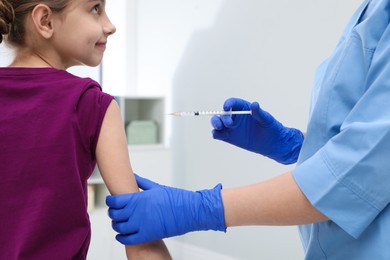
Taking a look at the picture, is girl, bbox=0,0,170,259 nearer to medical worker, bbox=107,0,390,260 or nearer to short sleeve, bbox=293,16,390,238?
medical worker, bbox=107,0,390,260

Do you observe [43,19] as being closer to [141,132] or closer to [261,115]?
[261,115]

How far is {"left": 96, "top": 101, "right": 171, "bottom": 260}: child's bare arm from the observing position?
91cm

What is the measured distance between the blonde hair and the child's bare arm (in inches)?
10.1

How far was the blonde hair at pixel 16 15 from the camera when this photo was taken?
0.91m

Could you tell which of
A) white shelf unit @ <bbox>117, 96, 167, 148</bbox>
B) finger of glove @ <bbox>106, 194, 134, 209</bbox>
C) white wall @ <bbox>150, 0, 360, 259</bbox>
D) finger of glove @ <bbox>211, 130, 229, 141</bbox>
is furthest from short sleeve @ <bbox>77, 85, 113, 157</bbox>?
white shelf unit @ <bbox>117, 96, 167, 148</bbox>

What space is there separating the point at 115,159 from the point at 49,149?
0.14m

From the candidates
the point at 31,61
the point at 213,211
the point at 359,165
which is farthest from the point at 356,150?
the point at 31,61

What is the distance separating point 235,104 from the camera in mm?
1392

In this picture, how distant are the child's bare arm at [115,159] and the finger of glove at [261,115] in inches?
18.6

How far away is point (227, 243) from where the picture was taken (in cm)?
287

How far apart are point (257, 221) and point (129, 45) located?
116 inches

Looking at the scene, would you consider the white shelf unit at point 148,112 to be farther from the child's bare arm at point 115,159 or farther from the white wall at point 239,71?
the child's bare arm at point 115,159

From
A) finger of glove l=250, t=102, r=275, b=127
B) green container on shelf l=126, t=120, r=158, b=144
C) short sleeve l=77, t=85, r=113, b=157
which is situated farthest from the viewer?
green container on shelf l=126, t=120, r=158, b=144

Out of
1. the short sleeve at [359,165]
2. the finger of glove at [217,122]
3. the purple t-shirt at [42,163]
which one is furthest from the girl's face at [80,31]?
the short sleeve at [359,165]
